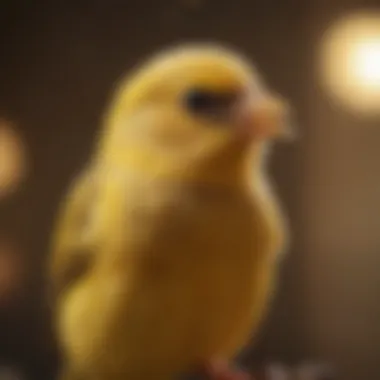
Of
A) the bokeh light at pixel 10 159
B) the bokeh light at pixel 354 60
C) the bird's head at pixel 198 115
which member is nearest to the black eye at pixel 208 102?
the bird's head at pixel 198 115

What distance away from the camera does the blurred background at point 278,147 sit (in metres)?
1.08

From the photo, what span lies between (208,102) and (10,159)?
0.29 m

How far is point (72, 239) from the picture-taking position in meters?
1.09

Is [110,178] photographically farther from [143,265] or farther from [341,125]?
[341,125]

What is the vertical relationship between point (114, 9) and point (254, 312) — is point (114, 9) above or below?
above

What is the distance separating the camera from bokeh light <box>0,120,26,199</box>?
113cm

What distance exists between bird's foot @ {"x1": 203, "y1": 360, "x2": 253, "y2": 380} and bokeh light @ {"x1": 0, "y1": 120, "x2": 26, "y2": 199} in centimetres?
36

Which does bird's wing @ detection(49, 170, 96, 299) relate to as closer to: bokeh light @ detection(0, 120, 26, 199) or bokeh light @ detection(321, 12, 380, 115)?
bokeh light @ detection(0, 120, 26, 199)

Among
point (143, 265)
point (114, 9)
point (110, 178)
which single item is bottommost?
point (143, 265)

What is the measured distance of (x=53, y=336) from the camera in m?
1.09

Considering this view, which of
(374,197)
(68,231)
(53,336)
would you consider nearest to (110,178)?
(68,231)

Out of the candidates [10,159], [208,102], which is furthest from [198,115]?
[10,159]

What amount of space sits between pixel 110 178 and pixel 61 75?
17cm

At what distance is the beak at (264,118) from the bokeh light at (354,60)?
8cm
